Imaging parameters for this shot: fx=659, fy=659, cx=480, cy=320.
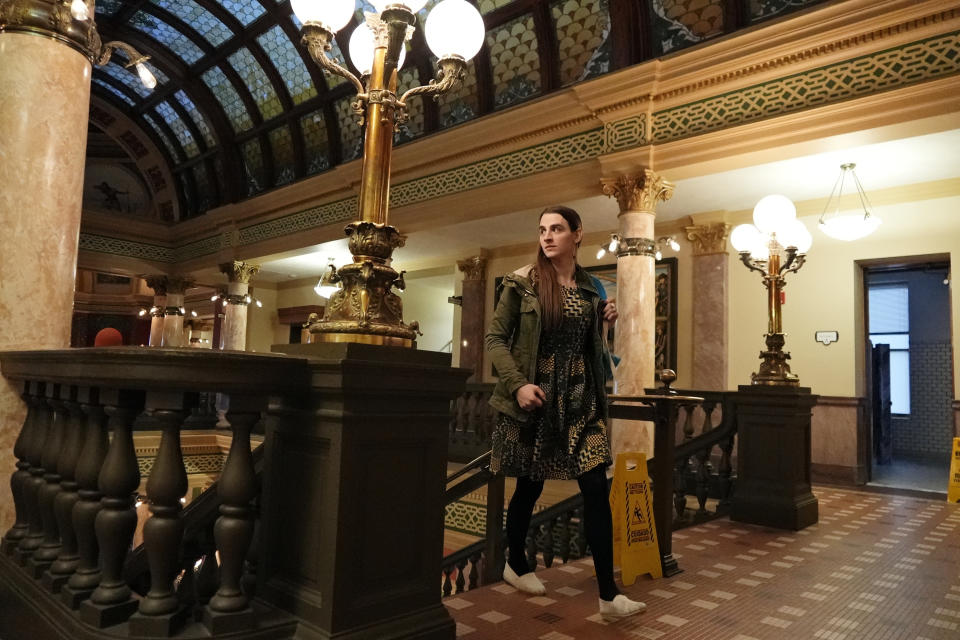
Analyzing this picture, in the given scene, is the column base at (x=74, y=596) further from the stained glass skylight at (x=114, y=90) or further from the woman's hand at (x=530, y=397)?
the stained glass skylight at (x=114, y=90)

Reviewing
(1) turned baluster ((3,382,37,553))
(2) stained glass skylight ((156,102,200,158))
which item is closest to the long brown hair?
(1) turned baluster ((3,382,37,553))

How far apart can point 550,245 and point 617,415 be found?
1.26 meters

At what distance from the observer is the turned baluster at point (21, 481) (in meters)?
2.44

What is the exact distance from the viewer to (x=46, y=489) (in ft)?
7.25

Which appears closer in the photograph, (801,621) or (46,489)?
(46,489)

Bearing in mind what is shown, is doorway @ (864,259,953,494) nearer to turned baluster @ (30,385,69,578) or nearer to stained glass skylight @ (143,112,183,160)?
turned baluster @ (30,385,69,578)

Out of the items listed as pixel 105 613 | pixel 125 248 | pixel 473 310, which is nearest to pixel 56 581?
pixel 105 613

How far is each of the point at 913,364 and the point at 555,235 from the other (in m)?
12.4

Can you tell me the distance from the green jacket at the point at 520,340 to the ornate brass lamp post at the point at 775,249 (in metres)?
2.96

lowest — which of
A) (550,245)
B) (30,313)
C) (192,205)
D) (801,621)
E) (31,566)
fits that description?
(801,621)

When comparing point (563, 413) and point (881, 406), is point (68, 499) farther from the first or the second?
point (881, 406)

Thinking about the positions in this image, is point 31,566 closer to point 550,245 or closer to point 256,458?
point 256,458

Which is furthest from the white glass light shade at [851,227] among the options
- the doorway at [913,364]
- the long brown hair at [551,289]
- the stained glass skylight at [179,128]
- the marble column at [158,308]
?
the marble column at [158,308]

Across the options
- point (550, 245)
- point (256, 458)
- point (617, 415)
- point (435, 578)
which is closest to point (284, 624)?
point (435, 578)
